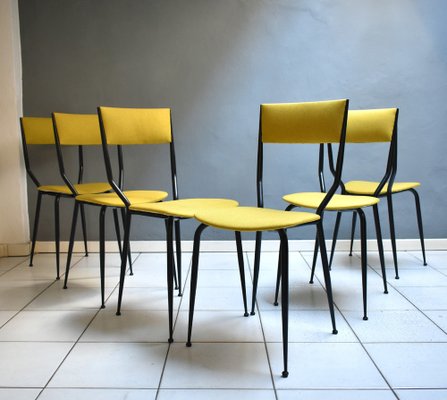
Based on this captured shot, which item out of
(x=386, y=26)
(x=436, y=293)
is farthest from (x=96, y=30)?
(x=436, y=293)

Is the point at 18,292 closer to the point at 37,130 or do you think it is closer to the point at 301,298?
the point at 37,130

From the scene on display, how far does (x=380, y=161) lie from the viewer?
3.26 metres

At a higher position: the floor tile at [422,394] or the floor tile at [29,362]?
the floor tile at [422,394]

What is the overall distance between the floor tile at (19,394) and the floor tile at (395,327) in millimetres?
1194

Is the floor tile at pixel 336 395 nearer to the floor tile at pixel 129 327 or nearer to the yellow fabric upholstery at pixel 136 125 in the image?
the floor tile at pixel 129 327

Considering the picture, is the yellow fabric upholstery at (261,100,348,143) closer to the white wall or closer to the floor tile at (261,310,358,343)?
the floor tile at (261,310,358,343)

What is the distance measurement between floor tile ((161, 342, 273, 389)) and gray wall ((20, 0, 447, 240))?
155 cm

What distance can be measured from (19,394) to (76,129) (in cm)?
156

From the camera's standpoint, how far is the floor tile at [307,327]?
6.25 feet

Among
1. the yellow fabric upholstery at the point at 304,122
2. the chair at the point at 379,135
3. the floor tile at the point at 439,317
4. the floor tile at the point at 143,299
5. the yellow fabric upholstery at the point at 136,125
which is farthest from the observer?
the chair at the point at 379,135

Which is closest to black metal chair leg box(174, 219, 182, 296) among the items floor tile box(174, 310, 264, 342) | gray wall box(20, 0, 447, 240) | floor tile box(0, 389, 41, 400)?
floor tile box(174, 310, 264, 342)

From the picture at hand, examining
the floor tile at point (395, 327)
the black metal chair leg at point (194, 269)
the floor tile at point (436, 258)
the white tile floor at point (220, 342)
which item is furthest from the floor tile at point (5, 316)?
the floor tile at point (436, 258)

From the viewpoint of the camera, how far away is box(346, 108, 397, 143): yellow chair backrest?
2.48 meters

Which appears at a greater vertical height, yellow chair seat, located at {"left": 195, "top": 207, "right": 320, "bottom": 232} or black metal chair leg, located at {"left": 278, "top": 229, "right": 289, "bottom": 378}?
yellow chair seat, located at {"left": 195, "top": 207, "right": 320, "bottom": 232}
